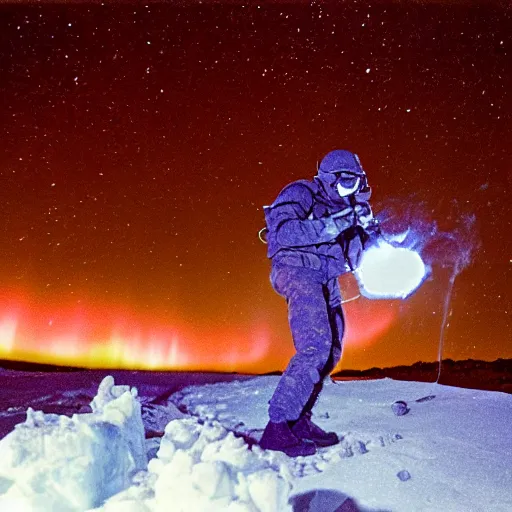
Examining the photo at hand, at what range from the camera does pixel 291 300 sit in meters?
3.33

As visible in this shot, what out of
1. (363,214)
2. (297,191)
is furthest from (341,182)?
(297,191)

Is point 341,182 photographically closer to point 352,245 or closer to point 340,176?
point 340,176

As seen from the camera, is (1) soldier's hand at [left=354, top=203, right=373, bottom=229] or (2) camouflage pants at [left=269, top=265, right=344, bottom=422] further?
(1) soldier's hand at [left=354, top=203, right=373, bottom=229]

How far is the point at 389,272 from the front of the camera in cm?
410

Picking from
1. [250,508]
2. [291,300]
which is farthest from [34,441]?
[291,300]

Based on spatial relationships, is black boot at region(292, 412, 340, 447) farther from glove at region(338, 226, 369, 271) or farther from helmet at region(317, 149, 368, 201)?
helmet at region(317, 149, 368, 201)

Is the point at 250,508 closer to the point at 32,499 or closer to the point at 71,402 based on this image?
the point at 32,499

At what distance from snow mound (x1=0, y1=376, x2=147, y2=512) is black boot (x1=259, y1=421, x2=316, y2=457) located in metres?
1.10

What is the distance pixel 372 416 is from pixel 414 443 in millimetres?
1059

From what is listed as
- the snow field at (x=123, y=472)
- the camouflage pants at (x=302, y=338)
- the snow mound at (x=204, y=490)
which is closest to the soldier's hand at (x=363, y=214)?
the camouflage pants at (x=302, y=338)

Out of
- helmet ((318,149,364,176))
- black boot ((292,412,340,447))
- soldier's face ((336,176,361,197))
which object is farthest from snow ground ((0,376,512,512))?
helmet ((318,149,364,176))

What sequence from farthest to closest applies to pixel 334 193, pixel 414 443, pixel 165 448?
pixel 334 193 → pixel 414 443 → pixel 165 448

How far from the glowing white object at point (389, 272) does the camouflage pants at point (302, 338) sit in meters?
0.73

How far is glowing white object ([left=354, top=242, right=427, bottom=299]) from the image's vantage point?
4.05m
